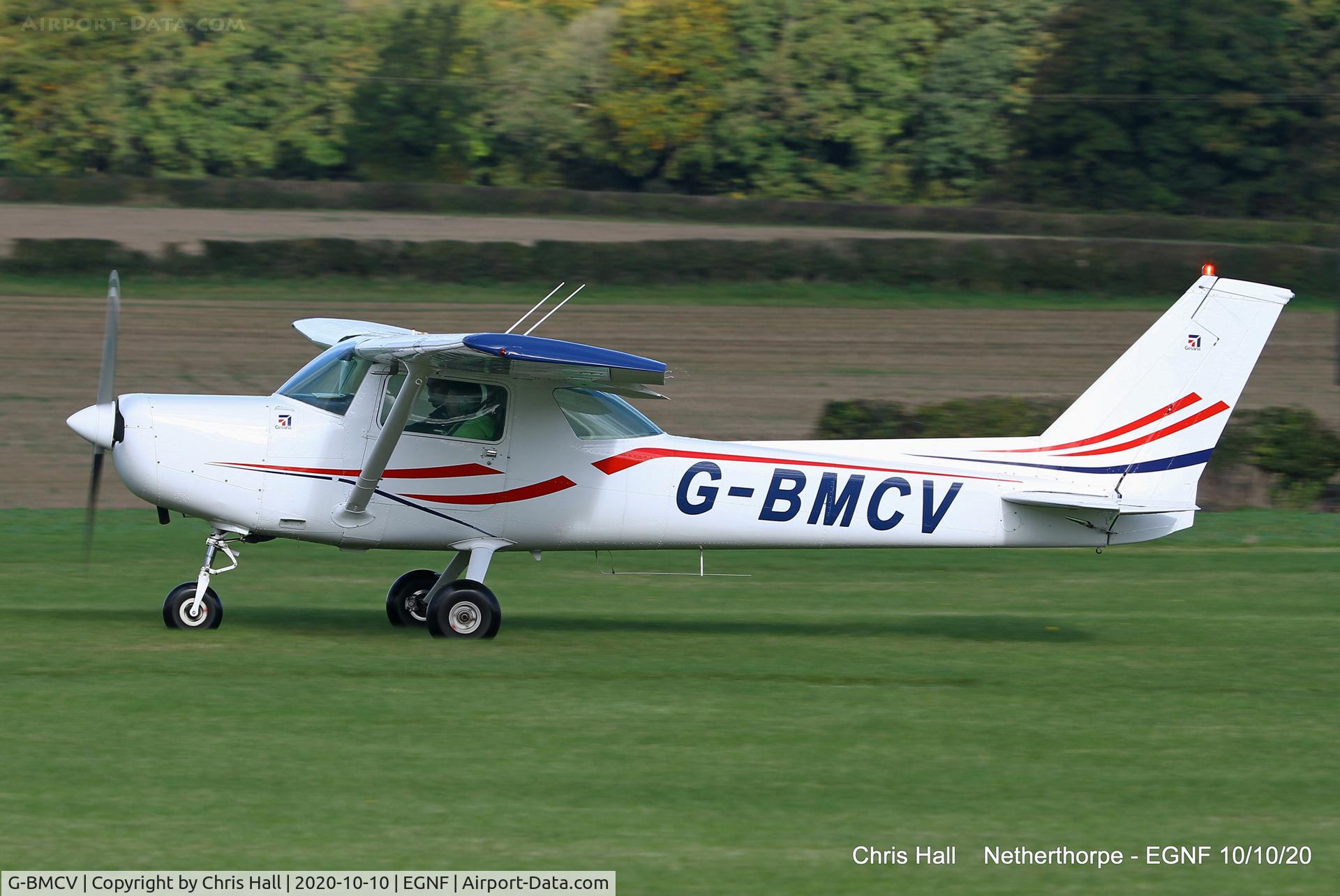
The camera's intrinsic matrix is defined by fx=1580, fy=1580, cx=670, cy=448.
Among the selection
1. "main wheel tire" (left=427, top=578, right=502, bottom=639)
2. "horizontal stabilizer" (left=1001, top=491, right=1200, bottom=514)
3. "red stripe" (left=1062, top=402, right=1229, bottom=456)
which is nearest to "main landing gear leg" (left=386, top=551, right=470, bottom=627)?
"main wheel tire" (left=427, top=578, right=502, bottom=639)

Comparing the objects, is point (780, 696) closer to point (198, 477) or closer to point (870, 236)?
point (198, 477)

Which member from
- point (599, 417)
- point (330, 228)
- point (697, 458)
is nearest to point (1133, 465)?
point (697, 458)

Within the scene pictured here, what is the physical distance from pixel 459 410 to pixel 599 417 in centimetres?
99

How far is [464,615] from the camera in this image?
35.5 feet

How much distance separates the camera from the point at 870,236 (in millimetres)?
36281

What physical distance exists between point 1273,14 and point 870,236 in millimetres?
16456

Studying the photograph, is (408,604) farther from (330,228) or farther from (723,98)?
(723,98)

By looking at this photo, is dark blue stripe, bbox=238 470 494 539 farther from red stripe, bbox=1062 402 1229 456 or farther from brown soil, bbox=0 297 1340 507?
brown soil, bbox=0 297 1340 507

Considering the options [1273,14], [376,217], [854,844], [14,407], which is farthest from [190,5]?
[854,844]

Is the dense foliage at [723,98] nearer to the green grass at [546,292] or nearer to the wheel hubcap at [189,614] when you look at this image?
the green grass at [546,292]

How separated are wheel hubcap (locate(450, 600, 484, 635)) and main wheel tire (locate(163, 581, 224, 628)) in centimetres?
158

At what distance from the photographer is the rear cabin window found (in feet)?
35.4

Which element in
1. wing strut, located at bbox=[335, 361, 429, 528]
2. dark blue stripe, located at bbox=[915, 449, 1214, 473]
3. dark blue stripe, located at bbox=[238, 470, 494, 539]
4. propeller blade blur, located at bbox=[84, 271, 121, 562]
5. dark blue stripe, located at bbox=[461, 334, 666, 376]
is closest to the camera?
dark blue stripe, located at bbox=[461, 334, 666, 376]

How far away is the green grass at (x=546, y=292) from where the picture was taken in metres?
30.5
